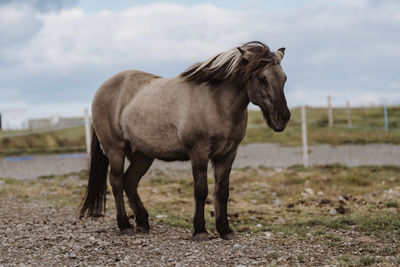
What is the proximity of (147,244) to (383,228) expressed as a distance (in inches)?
137

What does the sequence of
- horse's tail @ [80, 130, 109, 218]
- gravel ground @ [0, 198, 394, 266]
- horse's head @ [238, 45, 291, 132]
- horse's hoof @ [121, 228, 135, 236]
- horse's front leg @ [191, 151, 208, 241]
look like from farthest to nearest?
1. horse's tail @ [80, 130, 109, 218]
2. horse's hoof @ [121, 228, 135, 236]
3. horse's front leg @ [191, 151, 208, 241]
4. horse's head @ [238, 45, 291, 132]
5. gravel ground @ [0, 198, 394, 266]

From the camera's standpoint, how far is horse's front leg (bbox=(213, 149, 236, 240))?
5.54 m

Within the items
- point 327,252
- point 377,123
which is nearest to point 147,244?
point 327,252

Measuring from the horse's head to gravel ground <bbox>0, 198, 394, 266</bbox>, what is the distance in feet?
4.86

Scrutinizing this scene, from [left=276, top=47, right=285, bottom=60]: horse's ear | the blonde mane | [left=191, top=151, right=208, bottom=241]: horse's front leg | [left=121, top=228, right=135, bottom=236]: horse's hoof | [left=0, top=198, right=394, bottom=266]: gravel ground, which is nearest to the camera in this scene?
[left=0, top=198, right=394, bottom=266]: gravel ground

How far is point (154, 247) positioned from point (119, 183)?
1.27 metres

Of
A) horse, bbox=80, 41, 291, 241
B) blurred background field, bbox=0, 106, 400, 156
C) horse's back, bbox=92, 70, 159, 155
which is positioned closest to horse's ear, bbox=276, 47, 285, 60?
horse, bbox=80, 41, 291, 241

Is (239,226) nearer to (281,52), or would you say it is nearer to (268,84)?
(268,84)

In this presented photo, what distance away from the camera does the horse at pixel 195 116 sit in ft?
16.8

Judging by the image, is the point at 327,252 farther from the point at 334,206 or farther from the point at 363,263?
the point at 334,206

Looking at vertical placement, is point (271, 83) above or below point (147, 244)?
above

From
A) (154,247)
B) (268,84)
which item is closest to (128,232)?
(154,247)

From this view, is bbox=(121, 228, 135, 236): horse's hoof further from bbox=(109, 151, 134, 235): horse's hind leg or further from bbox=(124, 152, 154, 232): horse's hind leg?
bbox=(124, 152, 154, 232): horse's hind leg

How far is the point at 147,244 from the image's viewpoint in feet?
18.3
